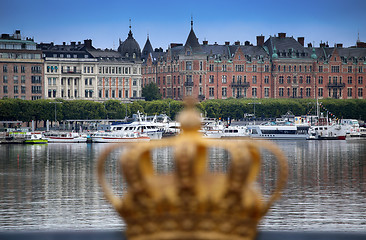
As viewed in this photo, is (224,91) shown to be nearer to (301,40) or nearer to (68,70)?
(301,40)

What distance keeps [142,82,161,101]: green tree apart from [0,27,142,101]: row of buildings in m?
2.15

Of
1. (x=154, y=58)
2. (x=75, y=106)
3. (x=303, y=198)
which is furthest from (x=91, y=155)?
(x=154, y=58)

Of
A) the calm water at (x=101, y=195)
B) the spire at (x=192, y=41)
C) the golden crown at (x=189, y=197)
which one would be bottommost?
the calm water at (x=101, y=195)

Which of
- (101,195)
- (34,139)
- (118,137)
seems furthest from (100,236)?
(34,139)

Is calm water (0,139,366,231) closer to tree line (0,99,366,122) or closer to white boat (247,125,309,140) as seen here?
white boat (247,125,309,140)

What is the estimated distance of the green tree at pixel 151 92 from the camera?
117938 millimetres

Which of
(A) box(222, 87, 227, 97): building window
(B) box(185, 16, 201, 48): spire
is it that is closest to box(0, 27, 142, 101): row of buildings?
(B) box(185, 16, 201, 48): spire

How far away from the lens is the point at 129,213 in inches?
178

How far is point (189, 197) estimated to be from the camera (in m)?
4.30

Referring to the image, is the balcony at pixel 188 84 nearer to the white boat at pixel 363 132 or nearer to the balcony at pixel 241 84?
the balcony at pixel 241 84

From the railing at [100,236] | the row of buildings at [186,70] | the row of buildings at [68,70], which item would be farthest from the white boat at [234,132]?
the railing at [100,236]

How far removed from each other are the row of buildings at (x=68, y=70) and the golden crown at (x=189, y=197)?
10562cm

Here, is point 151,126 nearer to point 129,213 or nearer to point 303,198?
point 303,198

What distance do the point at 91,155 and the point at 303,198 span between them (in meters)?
33.7
